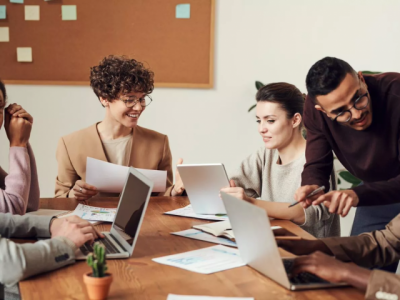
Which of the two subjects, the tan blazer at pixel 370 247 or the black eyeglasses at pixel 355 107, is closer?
the tan blazer at pixel 370 247

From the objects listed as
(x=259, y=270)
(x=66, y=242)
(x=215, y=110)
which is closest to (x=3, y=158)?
(x=215, y=110)

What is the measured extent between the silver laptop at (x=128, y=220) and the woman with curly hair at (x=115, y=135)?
88cm

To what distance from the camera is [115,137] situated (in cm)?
272

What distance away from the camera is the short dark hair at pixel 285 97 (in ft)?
7.76

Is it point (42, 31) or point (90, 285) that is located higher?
point (42, 31)

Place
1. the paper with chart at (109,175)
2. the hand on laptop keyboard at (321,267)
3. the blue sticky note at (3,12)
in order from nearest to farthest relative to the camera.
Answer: the hand on laptop keyboard at (321,267)
the paper with chart at (109,175)
the blue sticky note at (3,12)

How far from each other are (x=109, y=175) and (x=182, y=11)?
5.63 feet

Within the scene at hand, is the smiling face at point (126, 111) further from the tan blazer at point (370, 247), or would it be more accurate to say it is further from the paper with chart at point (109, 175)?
the tan blazer at point (370, 247)

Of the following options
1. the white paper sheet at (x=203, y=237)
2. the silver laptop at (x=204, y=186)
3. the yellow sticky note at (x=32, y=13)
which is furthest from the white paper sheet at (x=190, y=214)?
the yellow sticky note at (x=32, y=13)

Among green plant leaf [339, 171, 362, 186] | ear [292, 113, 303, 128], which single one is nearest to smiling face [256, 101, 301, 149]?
ear [292, 113, 303, 128]

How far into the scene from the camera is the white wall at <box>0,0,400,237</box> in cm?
373

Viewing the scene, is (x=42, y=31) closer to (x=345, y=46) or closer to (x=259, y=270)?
(x=345, y=46)

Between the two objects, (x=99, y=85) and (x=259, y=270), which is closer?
(x=259, y=270)

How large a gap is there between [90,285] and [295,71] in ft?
9.73
